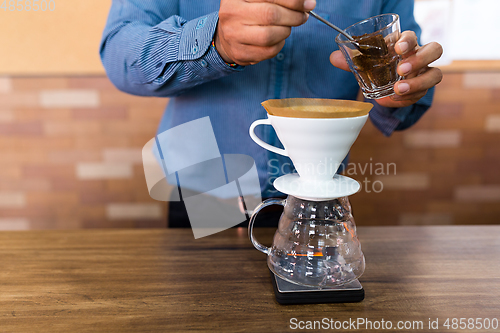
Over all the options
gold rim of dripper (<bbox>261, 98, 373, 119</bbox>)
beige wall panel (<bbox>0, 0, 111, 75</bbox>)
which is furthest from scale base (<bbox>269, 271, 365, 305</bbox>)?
beige wall panel (<bbox>0, 0, 111, 75</bbox>)

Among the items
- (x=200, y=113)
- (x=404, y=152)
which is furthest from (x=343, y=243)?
(x=404, y=152)

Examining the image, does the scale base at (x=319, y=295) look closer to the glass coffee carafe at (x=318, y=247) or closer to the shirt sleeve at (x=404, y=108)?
the glass coffee carafe at (x=318, y=247)

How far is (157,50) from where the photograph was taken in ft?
3.00

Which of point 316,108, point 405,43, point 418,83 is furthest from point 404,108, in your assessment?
point 316,108

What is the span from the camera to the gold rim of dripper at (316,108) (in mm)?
571

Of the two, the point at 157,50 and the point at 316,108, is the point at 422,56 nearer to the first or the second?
the point at 316,108

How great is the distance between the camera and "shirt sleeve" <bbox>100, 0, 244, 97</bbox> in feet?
2.82

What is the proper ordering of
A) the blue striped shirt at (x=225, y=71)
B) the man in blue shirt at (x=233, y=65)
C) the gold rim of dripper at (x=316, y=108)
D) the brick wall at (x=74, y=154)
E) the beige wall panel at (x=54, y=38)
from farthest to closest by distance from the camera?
1. the brick wall at (x=74, y=154)
2. the beige wall panel at (x=54, y=38)
3. the blue striped shirt at (x=225, y=71)
4. the man in blue shirt at (x=233, y=65)
5. the gold rim of dripper at (x=316, y=108)

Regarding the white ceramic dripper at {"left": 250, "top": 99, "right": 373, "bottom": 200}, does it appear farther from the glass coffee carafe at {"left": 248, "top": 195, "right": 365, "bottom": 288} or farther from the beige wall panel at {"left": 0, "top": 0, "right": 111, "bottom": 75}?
the beige wall panel at {"left": 0, "top": 0, "right": 111, "bottom": 75}

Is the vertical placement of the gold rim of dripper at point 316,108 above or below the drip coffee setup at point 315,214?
above

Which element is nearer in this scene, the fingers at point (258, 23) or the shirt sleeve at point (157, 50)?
the fingers at point (258, 23)

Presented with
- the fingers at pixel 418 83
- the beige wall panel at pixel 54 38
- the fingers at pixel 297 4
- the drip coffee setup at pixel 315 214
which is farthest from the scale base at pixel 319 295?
the beige wall panel at pixel 54 38

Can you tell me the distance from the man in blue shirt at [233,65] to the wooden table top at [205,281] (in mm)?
356

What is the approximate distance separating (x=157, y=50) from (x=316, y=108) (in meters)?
0.47
